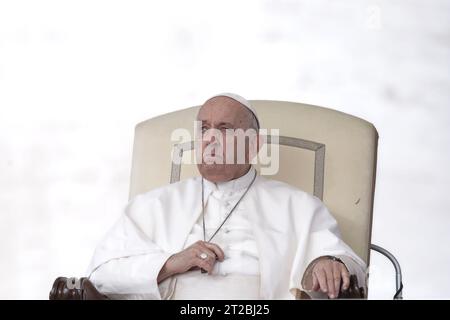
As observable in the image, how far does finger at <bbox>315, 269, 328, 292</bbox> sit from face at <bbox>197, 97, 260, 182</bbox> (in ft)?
2.10

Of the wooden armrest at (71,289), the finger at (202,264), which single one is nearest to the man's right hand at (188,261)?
the finger at (202,264)

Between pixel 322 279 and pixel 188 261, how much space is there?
0.49 meters

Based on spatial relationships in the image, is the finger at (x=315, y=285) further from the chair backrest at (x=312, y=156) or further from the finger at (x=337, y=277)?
the chair backrest at (x=312, y=156)

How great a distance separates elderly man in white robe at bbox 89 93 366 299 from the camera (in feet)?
10.2

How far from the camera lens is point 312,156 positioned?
3.58 metres

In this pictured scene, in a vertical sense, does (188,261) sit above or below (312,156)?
below

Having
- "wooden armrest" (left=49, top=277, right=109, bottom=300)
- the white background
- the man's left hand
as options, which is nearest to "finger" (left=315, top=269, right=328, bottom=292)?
the man's left hand

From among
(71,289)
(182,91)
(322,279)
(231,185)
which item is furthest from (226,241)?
(182,91)

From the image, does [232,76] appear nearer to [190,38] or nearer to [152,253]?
[190,38]

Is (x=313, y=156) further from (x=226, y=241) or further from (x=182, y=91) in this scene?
(x=182, y=91)

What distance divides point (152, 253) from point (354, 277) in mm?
733

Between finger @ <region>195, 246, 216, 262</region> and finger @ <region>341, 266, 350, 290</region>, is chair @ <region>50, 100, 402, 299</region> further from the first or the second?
finger @ <region>195, 246, 216, 262</region>

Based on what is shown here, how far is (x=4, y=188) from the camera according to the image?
3.82 m
